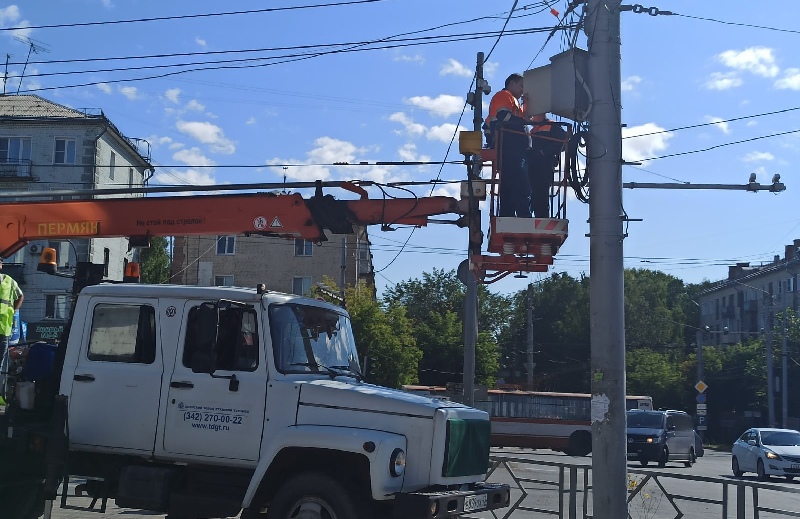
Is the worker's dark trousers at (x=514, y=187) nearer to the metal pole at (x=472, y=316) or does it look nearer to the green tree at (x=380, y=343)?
the metal pole at (x=472, y=316)

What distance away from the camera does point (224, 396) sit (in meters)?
8.23

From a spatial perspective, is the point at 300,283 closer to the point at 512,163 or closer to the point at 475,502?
the point at 512,163

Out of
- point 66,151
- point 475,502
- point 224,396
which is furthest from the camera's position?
point 66,151

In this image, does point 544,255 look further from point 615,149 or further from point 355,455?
point 355,455

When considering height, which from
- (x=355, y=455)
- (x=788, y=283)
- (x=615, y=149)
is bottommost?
(x=355, y=455)

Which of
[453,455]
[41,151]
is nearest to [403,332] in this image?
[41,151]

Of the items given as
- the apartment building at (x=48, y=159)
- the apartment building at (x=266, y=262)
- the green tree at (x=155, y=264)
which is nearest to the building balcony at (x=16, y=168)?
the apartment building at (x=48, y=159)

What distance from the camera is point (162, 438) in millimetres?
8430

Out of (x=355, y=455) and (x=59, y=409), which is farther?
(x=59, y=409)

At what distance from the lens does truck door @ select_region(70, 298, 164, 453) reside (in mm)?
8523

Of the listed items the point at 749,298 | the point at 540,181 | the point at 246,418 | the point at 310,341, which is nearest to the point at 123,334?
the point at 246,418

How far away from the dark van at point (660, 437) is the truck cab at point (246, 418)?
2419cm

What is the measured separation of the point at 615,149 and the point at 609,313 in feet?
5.42

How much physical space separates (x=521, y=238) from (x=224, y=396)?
348cm
